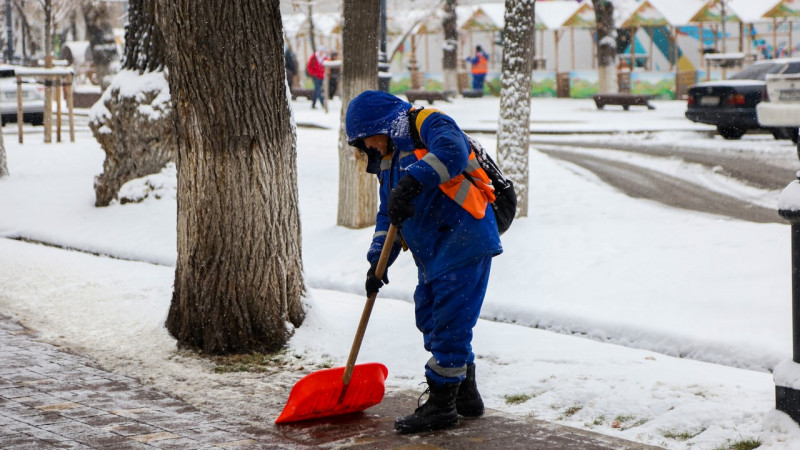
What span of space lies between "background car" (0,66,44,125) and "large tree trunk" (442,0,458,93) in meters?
15.3

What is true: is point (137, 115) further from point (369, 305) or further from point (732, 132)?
point (732, 132)

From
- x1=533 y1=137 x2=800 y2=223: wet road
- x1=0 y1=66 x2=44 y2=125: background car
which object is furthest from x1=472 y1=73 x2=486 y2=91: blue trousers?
x1=0 y1=66 x2=44 y2=125: background car

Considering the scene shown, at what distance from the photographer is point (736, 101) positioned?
18125mm

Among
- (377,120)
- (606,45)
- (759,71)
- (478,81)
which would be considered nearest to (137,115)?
(377,120)

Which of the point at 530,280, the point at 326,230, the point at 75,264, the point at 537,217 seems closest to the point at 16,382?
the point at 75,264

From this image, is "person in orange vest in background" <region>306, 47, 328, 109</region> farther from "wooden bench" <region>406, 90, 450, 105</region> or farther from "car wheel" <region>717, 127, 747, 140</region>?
"car wheel" <region>717, 127, 747, 140</region>

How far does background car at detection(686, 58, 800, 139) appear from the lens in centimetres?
1789

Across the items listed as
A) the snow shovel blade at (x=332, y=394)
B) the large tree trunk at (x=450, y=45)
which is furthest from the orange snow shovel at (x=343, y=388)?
the large tree trunk at (x=450, y=45)

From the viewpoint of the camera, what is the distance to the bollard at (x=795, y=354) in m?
4.29

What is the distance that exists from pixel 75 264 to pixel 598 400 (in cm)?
531

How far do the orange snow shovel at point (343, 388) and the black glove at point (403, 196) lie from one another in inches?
8.5

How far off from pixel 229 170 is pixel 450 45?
93.5 ft

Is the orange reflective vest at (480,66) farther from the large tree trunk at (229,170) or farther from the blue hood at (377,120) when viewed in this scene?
the blue hood at (377,120)

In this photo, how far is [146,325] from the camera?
6.51 m
